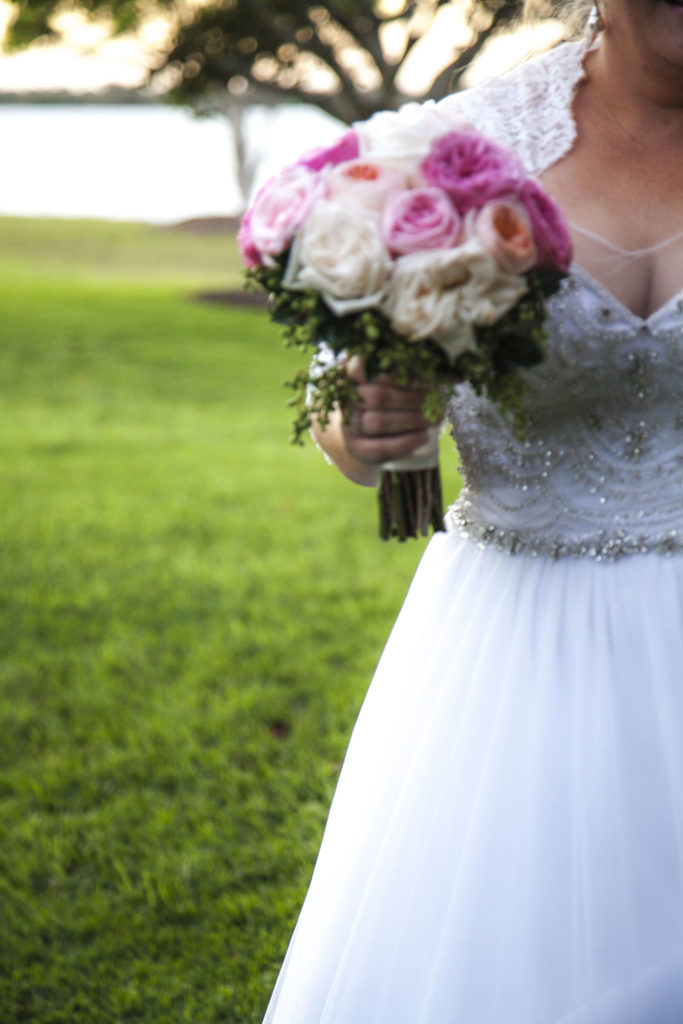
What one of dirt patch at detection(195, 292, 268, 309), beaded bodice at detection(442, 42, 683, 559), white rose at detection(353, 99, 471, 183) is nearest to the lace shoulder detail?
beaded bodice at detection(442, 42, 683, 559)

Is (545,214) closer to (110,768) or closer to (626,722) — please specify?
(626,722)

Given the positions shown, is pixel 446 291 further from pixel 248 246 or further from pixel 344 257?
pixel 248 246

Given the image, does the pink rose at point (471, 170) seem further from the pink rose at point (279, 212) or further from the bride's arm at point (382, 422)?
the bride's arm at point (382, 422)

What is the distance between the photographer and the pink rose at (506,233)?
123cm

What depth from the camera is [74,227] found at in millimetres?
26453

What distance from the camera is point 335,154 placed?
1.35 meters

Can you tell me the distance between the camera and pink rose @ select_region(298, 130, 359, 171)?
1.34 metres

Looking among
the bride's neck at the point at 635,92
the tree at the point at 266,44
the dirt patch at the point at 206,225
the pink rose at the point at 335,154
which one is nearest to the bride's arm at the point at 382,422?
the pink rose at the point at 335,154

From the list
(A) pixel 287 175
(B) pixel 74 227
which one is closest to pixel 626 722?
(A) pixel 287 175

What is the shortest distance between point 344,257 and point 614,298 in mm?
572

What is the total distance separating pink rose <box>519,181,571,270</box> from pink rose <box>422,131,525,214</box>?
0.07 feet

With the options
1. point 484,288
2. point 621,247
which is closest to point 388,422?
point 484,288

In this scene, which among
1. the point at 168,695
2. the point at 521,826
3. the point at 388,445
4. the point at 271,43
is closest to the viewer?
the point at 388,445

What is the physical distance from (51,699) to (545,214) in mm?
3619
